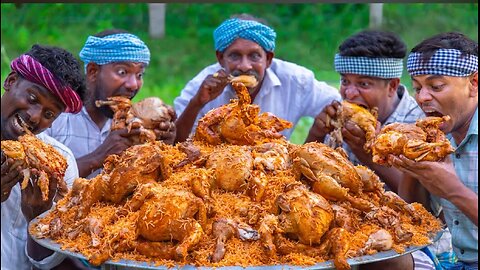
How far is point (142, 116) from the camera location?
4836mm

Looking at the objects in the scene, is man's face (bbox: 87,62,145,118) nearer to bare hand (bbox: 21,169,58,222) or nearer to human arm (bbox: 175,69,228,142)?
human arm (bbox: 175,69,228,142)

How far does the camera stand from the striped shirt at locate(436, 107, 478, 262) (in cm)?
425

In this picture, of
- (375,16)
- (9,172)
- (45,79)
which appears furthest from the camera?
(375,16)

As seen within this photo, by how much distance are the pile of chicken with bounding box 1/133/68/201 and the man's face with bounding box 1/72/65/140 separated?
6.3 inches

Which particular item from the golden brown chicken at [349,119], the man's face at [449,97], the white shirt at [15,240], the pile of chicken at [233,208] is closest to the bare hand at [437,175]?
the pile of chicken at [233,208]

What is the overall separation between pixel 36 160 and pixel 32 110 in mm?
555

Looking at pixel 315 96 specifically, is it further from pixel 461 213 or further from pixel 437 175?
pixel 437 175

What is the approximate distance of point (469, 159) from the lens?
14.0 feet

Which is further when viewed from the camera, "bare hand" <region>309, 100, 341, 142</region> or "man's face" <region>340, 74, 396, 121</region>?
"man's face" <region>340, 74, 396, 121</region>

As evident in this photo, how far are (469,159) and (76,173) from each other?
2559mm

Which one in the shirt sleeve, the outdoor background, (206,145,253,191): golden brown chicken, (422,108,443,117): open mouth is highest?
(422,108,443,117): open mouth

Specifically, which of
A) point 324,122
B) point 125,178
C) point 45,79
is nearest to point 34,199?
point 125,178

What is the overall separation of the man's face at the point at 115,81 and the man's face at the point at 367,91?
1710mm

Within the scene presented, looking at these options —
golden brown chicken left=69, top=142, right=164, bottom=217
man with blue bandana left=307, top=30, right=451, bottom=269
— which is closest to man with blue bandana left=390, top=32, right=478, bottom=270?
man with blue bandana left=307, top=30, right=451, bottom=269
